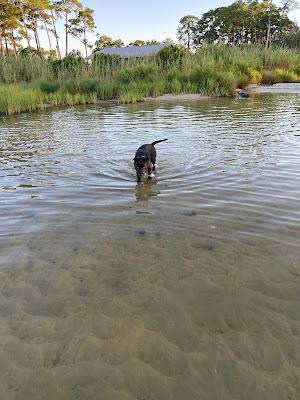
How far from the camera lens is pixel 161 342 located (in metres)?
2.18

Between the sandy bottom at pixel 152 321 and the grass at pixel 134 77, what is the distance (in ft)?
42.8

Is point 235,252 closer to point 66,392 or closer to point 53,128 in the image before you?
point 66,392

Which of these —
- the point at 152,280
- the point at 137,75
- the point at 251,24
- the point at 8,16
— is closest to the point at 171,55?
the point at 137,75

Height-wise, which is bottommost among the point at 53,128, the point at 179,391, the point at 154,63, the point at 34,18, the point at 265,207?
the point at 179,391

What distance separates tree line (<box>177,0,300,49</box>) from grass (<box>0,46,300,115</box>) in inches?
1144

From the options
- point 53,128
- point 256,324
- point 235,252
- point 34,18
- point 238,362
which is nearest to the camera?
point 238,362

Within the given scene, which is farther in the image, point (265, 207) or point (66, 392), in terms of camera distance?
point (265, 207)

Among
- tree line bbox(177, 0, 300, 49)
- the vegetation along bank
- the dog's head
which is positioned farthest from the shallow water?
tree line bbox(177, 0, 300, 49)

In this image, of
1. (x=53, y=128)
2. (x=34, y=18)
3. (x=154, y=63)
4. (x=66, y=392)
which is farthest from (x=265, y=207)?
(x=34, y=18)

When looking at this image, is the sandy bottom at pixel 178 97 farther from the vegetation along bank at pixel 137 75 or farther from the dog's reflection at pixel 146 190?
the dog's reflection at pixel 146 190

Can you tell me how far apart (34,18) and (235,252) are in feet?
152

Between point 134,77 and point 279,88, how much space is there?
8442mm

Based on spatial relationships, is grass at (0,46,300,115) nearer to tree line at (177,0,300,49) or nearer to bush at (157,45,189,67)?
bush at (157,45,189,67)

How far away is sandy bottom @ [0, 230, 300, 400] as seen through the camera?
190 cm
